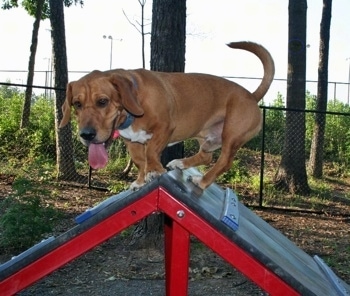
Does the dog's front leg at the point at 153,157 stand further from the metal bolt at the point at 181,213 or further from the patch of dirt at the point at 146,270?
the patch of dirt at the point at 146,270

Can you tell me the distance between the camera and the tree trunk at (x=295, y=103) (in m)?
11.5

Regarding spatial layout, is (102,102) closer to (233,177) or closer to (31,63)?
(233,177)

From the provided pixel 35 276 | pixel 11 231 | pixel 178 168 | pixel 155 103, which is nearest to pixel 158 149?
pixel 155 103

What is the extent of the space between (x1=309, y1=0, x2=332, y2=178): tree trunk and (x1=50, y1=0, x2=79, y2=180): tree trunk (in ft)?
19.0

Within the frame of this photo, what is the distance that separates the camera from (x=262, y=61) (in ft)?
14.3

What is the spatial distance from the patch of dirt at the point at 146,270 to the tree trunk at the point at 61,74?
268 centimetres

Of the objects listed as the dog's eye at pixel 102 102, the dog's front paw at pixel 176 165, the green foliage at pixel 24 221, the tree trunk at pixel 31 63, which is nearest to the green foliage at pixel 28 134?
the tree trunk at pixel 31 63

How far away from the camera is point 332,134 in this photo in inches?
628

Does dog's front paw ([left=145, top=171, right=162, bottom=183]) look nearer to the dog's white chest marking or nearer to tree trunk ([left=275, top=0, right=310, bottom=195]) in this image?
the dog's white chest marking

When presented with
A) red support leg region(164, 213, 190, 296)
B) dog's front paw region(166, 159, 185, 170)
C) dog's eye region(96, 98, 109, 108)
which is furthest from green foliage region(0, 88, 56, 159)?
red support leg region(164, 213, 190, 296)

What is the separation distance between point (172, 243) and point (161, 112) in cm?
88

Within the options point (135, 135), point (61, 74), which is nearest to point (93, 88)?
point (135, 135)

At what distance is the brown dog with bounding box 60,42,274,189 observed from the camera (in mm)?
3355

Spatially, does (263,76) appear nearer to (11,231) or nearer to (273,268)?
(273,268)
